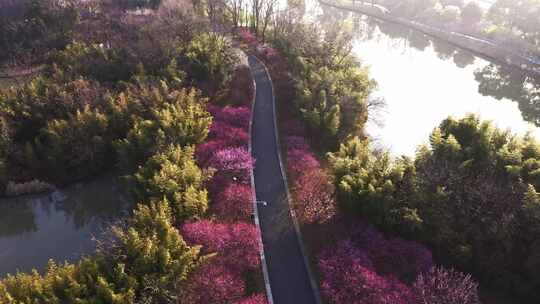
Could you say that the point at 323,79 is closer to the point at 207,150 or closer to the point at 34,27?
the point at 207,150

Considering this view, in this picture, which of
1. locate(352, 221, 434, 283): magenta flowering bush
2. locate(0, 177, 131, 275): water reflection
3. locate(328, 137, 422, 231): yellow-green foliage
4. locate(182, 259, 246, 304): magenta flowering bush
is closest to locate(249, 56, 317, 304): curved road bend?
locate(182, 259, 246, 304): magenta flowering bush

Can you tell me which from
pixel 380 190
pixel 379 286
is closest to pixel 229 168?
pixel 380 190

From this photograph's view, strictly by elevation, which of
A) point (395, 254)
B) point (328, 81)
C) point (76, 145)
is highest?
point (328, 81)

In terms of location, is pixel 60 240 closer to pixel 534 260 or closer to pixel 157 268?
pixel 157 268

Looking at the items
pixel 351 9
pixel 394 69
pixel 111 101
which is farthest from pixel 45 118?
pixel 351 9

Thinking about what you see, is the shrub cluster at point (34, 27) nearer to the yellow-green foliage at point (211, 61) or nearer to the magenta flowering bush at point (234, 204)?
the yellow-green foliage at point (211, 61)

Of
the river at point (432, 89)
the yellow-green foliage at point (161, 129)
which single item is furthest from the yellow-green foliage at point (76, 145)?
the river at point (432, 89)
